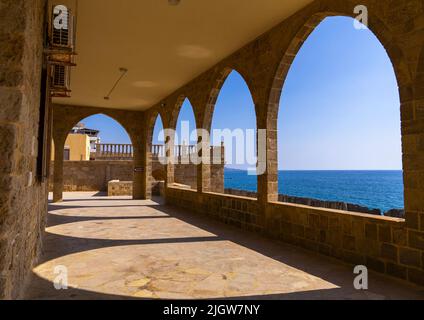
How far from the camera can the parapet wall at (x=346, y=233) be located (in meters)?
3.21

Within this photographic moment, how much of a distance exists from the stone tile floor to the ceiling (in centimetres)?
347

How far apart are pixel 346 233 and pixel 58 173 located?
10.0 meters

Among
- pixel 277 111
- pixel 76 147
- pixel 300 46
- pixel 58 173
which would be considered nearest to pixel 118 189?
pixel 58 173

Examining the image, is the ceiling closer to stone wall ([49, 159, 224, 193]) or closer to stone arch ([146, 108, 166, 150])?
stone arch ([146, 108, 166, 150])

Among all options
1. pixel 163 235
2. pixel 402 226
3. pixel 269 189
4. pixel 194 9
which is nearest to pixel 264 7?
pixel 194 9

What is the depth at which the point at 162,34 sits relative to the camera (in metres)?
5.80

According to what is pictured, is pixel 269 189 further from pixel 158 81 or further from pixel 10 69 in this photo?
pixel 158 81

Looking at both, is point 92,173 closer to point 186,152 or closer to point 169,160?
point 186,152

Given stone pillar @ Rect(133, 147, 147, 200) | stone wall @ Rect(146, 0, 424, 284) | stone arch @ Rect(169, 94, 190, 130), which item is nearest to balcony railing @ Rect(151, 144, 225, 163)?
stone pillar @ Rect(133, 147, 147, 200)

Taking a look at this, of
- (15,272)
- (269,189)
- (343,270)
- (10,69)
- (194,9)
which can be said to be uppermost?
(194,9)

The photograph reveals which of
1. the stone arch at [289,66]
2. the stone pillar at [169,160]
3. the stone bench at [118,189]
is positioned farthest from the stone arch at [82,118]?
the stone arch at [289,66]

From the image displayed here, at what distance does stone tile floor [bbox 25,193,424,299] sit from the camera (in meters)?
2.85

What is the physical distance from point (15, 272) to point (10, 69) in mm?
1308

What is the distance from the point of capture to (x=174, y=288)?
9.73ft
